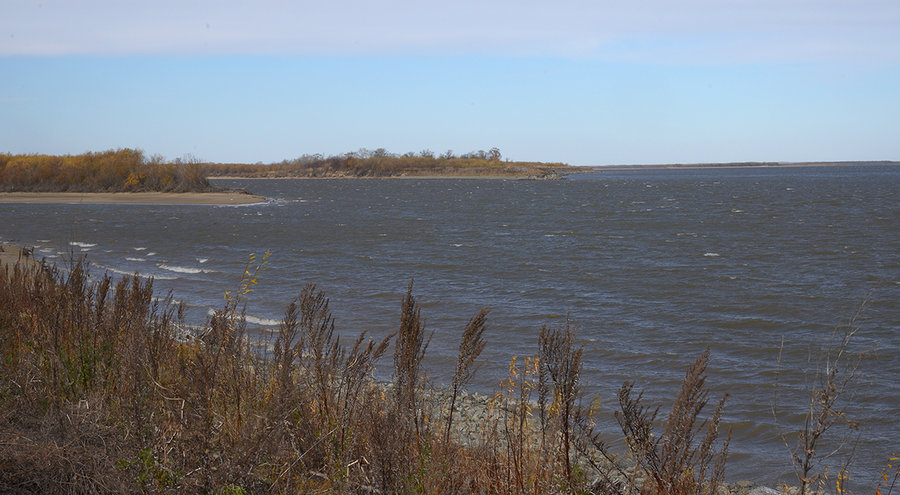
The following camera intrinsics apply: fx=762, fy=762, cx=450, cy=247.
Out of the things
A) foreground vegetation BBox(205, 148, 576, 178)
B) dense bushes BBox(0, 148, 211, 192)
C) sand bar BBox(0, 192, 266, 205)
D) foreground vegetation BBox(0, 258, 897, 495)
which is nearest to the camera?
foreground vegetation BBox(0, 258, 897, 495)

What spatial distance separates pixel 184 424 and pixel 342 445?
91 cm

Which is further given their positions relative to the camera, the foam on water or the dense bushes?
the dense bushes

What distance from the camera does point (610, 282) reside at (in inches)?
868

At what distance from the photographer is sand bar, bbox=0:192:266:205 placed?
213ft

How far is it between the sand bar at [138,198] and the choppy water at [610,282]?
16.8 metres

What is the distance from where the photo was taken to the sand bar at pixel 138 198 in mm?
64812

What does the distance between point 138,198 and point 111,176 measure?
8477 mm

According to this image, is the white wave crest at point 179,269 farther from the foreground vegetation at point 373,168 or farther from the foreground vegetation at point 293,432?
the foreground vegetation at point 373,168

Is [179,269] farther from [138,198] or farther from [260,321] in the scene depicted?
[138,198]

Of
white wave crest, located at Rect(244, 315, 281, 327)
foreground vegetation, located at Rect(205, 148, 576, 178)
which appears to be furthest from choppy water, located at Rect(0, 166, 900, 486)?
foreground vegetation, located at Rect(205, 148, 576, 178)

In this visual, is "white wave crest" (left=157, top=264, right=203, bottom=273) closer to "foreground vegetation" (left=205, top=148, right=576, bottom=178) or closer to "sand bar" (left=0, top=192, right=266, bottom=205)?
"sand bar" (left=0, top=192, right=266, bottom=205)

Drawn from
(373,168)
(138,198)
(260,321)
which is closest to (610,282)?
(260,321)

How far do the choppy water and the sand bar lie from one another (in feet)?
55.2

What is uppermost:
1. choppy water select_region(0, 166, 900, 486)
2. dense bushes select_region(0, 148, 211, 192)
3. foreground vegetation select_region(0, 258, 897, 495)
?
dense bushes select_region(0, 148, 211, 192)
